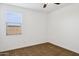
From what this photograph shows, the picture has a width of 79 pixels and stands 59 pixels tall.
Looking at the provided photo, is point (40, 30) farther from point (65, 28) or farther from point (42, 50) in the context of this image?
point (65, 28)

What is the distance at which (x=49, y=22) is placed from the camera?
130 centimetres

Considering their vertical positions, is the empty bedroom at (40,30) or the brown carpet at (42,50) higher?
the empty bedroom at (40,30)

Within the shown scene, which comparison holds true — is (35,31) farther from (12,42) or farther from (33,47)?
(12,42)

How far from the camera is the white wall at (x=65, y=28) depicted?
1.34 meters

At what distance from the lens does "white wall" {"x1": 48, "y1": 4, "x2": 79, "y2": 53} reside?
4.41ft

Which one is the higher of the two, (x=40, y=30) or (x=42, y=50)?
(x=40, y=30)

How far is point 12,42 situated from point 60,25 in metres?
1.02

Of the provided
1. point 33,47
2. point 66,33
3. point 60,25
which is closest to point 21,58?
Answer: point 33,47

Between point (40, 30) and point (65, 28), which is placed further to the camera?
point (65, 28)

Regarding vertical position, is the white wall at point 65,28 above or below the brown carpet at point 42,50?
above

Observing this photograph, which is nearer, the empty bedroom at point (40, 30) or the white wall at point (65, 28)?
the empty bedroom at point (40, 30)

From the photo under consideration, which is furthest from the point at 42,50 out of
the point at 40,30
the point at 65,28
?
the point at 65,28

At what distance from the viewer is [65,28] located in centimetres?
161

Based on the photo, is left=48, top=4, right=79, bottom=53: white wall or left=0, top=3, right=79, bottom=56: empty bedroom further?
left=48, top=4, right=79, bottom=53: white wall
